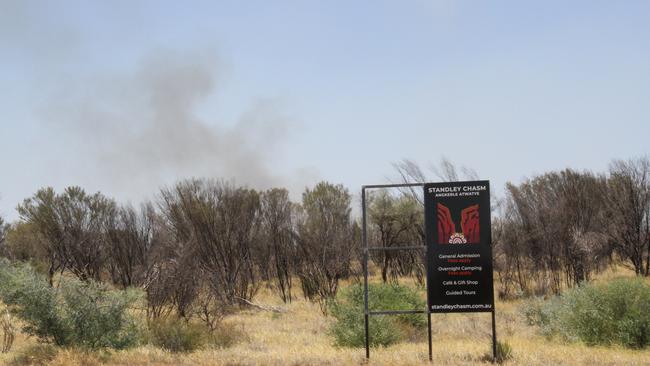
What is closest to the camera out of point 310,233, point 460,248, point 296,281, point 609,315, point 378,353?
point 460,248

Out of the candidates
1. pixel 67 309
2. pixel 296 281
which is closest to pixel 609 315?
pixel 67 309

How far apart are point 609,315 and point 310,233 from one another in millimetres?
21519

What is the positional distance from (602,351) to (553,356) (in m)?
1.42

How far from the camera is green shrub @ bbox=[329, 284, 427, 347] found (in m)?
14.0

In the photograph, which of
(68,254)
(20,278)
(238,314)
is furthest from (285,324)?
(68,254)

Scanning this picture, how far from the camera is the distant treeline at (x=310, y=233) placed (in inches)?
1162

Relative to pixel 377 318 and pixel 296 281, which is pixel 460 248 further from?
pixel 296 281

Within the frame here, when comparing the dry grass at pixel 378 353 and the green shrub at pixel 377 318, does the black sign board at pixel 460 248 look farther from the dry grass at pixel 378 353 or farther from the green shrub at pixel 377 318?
the green shrub at pixel 377 318

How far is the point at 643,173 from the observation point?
37.3 metres

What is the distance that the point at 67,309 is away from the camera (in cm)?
1314

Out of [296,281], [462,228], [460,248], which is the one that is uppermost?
[462,228]

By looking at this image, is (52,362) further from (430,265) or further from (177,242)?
(177,242)

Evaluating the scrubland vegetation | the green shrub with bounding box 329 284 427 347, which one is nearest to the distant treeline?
the scrubland vegetation

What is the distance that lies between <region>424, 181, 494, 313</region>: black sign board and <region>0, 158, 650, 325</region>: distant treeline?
1342 cm
